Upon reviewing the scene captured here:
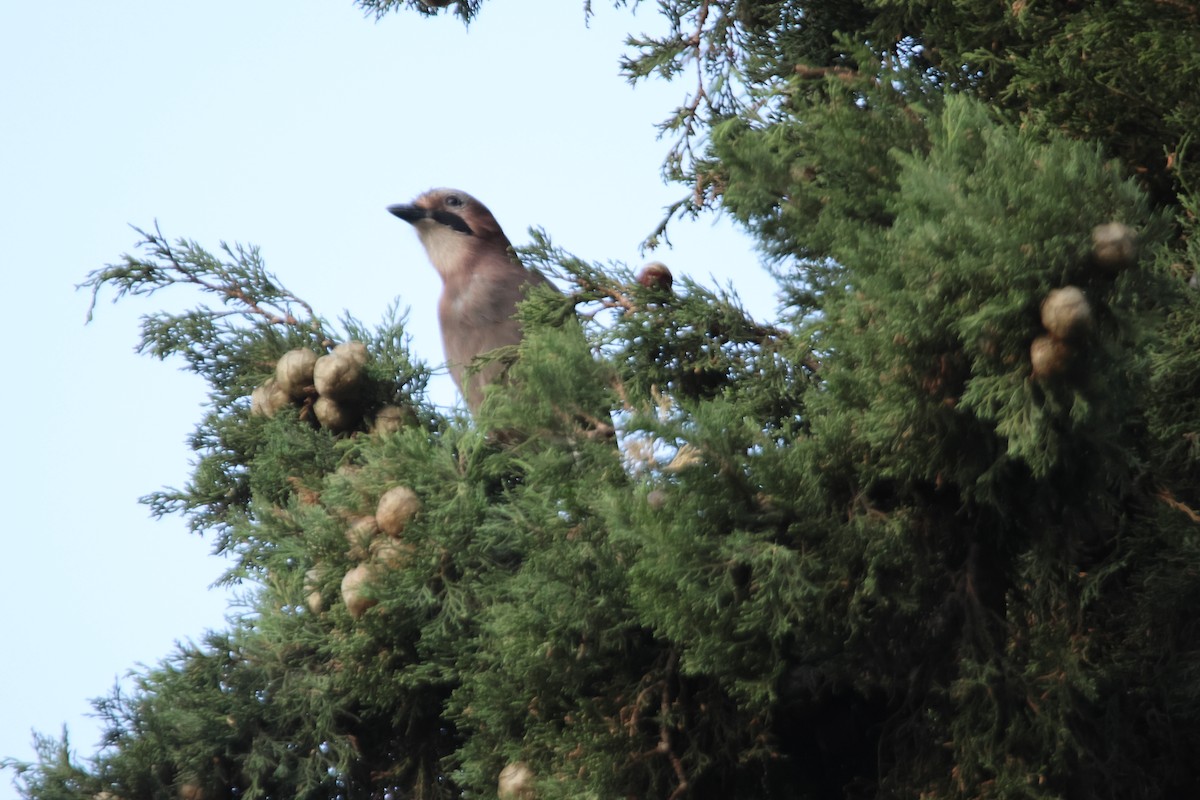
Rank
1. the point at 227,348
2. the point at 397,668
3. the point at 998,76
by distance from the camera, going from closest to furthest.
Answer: the point at 397,668
the point at 998,76
the point at 227,348

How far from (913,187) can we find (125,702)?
161cm

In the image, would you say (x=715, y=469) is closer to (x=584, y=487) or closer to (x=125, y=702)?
(x=584, y=487)

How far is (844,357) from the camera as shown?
188 centimetres

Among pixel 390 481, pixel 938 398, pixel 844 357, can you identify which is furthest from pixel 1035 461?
pixel 390 481

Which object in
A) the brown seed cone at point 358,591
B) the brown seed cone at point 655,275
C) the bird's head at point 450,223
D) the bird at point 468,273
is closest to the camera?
the brown seed cone at point 358,591

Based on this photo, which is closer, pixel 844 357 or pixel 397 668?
pixel 844 357

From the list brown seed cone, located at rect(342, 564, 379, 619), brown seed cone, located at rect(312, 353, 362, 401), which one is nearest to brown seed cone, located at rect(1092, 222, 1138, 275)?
brown seed cone, located at rect(342, 564, 379, 619)

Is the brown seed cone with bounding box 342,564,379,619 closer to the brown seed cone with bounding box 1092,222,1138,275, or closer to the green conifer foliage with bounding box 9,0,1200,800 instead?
the green conifer foliage with bounding box 9,0,1200,800

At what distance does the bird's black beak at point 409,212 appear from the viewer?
211 inches

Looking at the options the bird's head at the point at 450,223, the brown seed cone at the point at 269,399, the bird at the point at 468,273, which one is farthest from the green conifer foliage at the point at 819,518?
the bird's head at the point at 450,223

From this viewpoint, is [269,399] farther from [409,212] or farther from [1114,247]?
[409,212]

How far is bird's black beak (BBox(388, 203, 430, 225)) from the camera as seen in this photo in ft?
17.6

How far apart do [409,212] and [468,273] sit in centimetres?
53

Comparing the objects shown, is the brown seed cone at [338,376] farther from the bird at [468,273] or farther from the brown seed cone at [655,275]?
the bird at [468,273]
